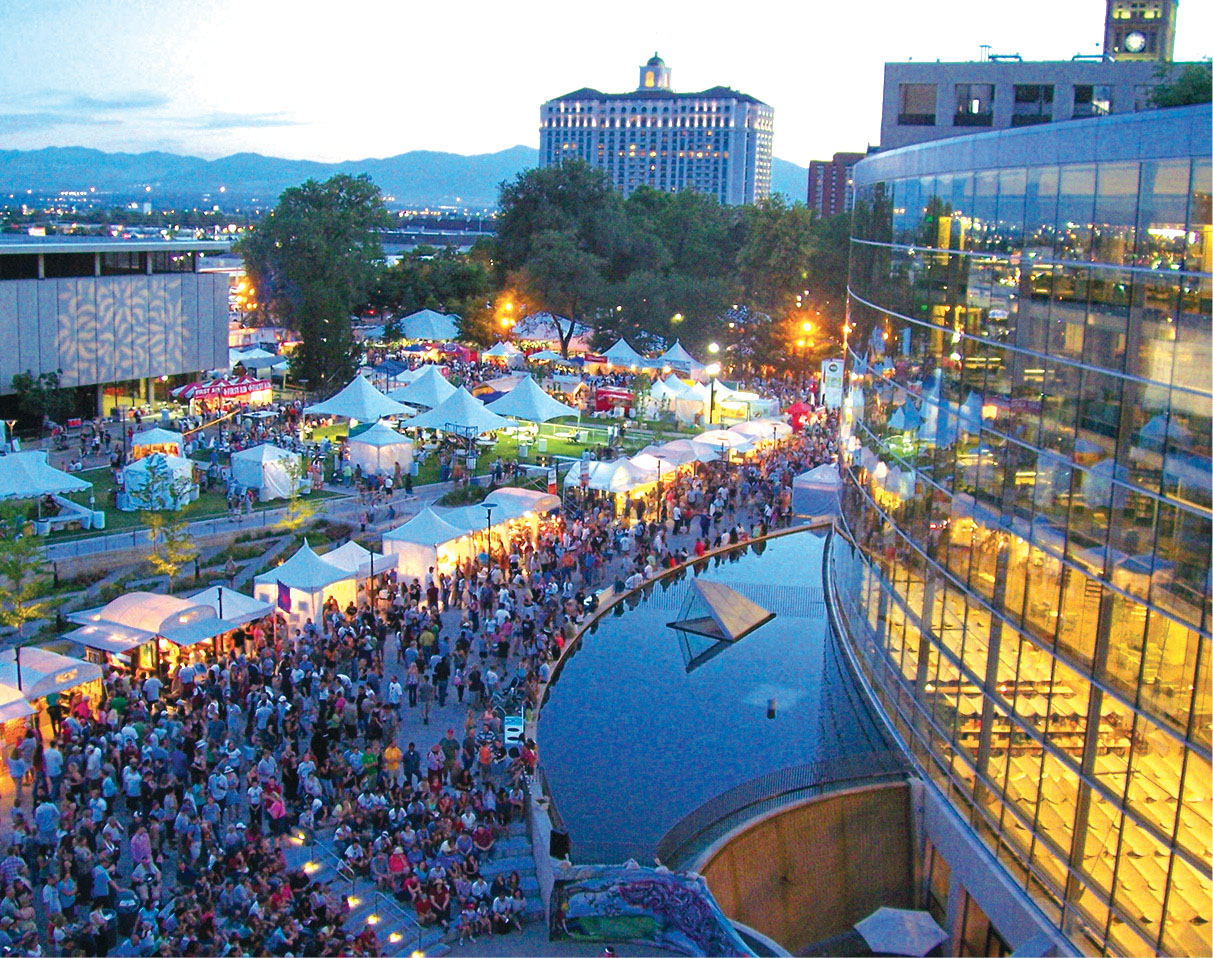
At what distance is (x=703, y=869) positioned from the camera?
13367 mm

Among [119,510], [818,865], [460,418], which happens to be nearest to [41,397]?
[119,510]

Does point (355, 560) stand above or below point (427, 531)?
below

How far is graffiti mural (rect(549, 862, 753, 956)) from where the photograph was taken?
1257cm

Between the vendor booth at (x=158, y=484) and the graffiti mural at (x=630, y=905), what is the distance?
18.2 m

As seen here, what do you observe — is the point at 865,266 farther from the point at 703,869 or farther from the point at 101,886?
the point at 101,886

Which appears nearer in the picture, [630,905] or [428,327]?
[630,905]

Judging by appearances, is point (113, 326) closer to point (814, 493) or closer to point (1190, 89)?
point (814, 493)

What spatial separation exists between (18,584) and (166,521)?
5.83 metres

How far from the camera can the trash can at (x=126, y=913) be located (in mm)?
12391

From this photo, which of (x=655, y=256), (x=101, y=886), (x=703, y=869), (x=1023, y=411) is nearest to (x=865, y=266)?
(x=1023, y=411)

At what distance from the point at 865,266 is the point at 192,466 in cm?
1858

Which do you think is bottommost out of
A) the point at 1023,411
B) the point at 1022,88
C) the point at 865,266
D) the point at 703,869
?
the point at 703,869

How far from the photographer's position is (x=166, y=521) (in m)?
26.3

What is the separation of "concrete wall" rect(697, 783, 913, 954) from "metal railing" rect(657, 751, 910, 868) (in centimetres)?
22
